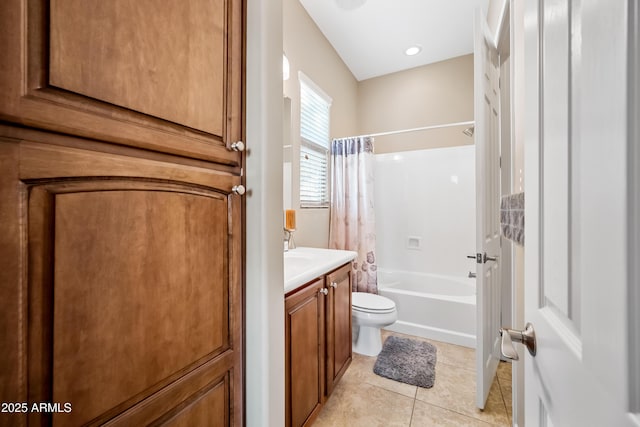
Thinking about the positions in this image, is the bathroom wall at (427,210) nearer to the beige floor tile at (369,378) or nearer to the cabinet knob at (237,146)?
the beige floor tile at (369,378)

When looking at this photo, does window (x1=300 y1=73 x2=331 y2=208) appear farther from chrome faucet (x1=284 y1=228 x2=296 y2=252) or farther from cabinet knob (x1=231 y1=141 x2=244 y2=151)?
cabinet knob (x1=231 y1=141 x2=244 y2=151)

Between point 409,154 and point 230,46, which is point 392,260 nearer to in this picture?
point 409,154

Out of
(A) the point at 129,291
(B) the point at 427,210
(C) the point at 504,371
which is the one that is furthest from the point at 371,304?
(A) the point at 129,291

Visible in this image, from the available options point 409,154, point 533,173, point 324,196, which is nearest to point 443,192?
point 409,154

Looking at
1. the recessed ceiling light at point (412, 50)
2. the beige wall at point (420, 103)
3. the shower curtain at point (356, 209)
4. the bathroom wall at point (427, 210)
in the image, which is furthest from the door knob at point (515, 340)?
the recessed ceiling light at point (412, 50)

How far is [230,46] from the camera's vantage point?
2.75ft

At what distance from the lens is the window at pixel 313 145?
2256 mm

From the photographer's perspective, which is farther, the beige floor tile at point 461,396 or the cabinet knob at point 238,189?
the beige floor tile at point 461,396

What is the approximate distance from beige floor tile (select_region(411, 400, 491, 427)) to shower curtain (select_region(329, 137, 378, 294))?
3.68ft

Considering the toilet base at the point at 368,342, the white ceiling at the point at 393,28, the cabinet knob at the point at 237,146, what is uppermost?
the white ceiling at the point at 393,28

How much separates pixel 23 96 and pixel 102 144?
129 mm

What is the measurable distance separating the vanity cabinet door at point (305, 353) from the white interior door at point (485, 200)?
92 centimetres

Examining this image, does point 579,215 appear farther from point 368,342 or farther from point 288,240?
point 368,342

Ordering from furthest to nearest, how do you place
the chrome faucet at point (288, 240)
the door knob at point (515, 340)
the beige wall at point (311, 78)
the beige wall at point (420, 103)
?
the beige wall at point (420, 103) < the beige wall at point (311, 78) < the chrome faucet at point (288, 240) < the door knob at point (515, 340)
